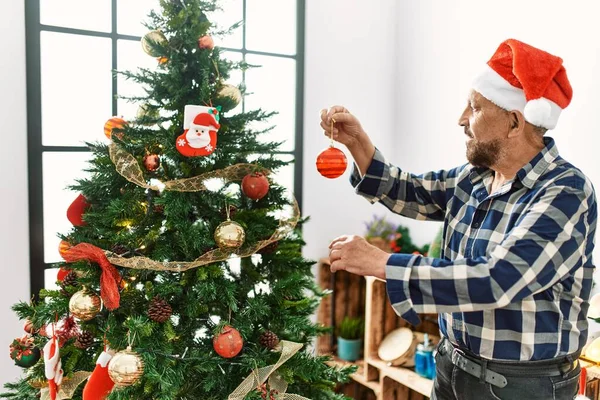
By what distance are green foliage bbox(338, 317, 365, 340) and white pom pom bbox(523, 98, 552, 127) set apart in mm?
1714

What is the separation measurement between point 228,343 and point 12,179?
4.02ft

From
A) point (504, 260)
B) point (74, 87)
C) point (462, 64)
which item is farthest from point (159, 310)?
point (462, 64)

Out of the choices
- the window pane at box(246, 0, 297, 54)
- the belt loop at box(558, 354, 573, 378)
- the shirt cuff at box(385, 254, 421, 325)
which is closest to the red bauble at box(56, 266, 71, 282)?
the shirt cuff at box(385, 254, 421, 325)

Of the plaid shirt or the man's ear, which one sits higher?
the man's ear

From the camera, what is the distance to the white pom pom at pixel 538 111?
3.73 ft

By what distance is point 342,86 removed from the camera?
2.74 metres

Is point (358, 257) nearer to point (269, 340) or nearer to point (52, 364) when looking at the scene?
point (269, 340)

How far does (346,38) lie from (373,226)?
0.95m

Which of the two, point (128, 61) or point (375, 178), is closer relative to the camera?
point (375, 178)

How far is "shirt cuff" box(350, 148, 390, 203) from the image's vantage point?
146 cm

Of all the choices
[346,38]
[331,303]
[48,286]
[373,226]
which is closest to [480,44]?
[346,38]

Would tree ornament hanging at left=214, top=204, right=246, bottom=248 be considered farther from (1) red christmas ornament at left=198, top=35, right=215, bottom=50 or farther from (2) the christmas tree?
(1) red christmas ornament at left=198, top=35, right=215, bottom=50

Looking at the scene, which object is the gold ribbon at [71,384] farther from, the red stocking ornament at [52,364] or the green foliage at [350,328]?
the green foliage at [350,328]

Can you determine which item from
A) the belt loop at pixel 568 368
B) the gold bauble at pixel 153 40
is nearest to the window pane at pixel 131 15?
the gold bauble at pixel 153 40
